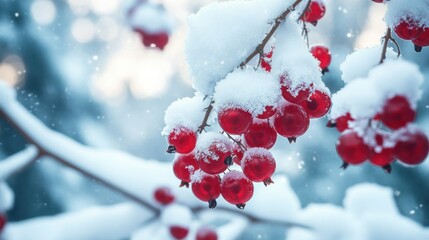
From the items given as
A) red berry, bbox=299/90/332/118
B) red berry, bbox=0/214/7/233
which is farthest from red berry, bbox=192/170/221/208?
red berry, bbox=0/214/7/233

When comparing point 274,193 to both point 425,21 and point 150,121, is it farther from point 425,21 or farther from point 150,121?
point 150,121

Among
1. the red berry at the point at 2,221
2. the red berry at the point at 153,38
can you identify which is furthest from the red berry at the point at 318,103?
the red berry at the point at 153,38

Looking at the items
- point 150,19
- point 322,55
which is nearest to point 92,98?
point 150,19

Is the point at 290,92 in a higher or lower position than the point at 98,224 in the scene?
lower

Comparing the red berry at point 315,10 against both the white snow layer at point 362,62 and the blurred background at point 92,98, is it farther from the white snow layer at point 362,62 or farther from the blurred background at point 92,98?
the blurred background at point 92,98

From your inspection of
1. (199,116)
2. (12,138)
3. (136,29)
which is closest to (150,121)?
(12,138)

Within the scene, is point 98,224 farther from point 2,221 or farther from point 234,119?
point 234,119

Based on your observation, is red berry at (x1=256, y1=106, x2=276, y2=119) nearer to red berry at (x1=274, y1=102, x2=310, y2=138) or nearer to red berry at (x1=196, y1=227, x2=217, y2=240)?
red berry at (x1=274, y1=102, x2=310, y2=138)
